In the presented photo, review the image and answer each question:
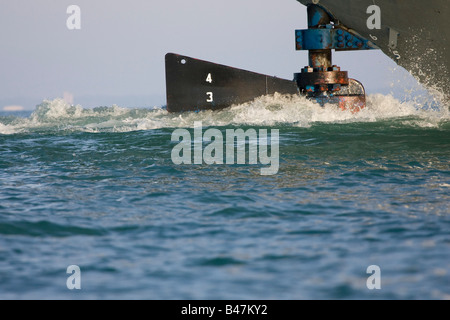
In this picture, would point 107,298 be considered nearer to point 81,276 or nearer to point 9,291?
point 81,276

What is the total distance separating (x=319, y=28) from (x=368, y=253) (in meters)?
9.02

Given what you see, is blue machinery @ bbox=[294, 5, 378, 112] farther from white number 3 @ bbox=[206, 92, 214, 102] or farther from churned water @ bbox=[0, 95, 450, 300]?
churned water @ bbox=[0, 95, 450, 300]

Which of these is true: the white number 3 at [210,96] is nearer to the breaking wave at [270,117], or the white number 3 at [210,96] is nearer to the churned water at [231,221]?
the breaking wave at [270,117]

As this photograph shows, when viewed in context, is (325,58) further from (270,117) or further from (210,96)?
(210,96)

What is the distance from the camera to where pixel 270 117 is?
12.1 m

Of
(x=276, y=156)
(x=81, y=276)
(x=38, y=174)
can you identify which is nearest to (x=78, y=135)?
(x=38, y=174)

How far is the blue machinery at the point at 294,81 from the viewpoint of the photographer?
12156 mm

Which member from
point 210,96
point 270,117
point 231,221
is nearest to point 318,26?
point 270,117

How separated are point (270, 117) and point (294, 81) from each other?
114 cm

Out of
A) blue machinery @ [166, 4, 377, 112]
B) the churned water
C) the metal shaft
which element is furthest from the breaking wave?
the churned water

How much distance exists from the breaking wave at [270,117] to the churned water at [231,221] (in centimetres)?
216

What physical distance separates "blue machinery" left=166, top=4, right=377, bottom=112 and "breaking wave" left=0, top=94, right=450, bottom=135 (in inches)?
8.1

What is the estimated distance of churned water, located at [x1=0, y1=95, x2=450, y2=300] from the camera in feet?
11.6

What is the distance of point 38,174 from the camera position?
735 centimetres
